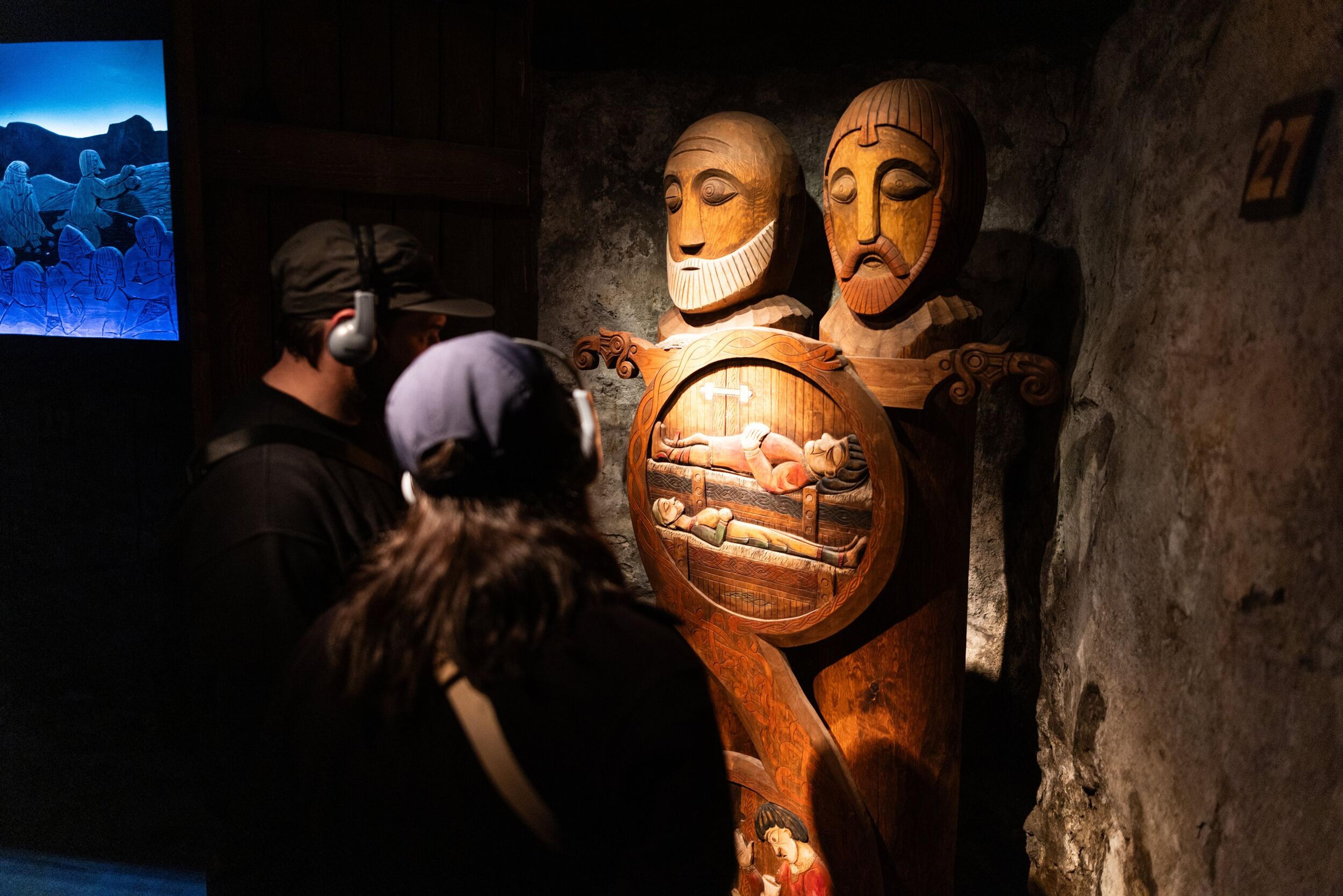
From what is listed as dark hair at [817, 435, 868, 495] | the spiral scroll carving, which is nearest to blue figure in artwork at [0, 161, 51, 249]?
the spiral scroll carving

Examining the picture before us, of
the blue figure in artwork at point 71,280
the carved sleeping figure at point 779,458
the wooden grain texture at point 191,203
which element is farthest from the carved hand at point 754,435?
the blue figure in artwork at point 71,280

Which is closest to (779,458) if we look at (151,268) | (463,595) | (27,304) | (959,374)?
(959,374)

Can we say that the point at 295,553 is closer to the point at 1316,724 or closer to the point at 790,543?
the point at 790,543

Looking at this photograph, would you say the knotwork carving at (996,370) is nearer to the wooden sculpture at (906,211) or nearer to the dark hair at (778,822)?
the wooden sculpture at (906,211)

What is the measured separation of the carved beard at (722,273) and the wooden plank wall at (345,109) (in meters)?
0.77

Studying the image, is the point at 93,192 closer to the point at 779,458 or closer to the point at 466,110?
the point at 466,110

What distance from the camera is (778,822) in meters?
2.22

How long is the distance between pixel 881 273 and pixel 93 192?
237 cm

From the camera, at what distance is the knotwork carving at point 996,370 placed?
1832 mm

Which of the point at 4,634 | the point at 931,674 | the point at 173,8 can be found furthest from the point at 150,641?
the point at 931,674

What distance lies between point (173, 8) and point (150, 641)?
2.06m

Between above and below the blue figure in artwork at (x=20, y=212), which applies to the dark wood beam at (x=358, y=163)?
above

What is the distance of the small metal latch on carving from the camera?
7.09ft

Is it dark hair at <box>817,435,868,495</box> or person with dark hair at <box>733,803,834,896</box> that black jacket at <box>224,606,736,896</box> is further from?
person with dark hair at <box>733,803,834,896</box>
